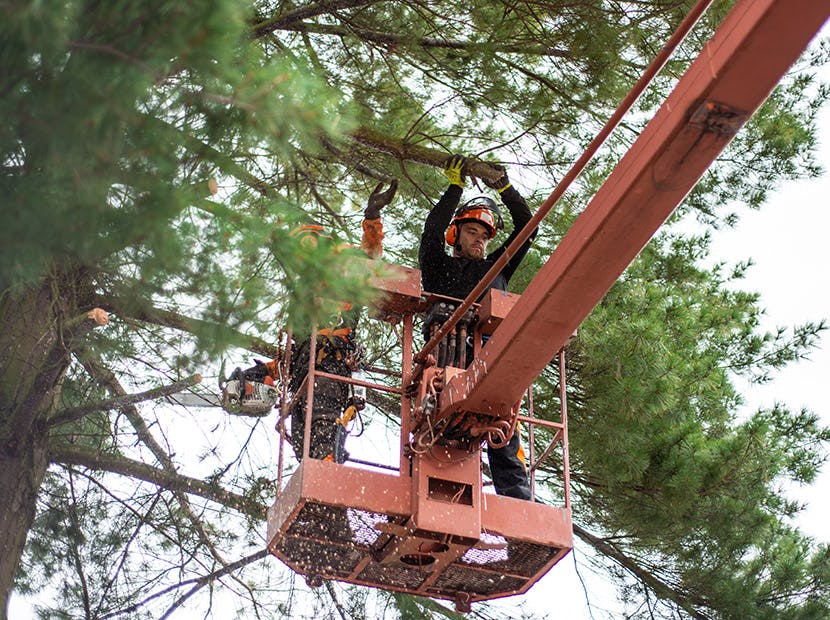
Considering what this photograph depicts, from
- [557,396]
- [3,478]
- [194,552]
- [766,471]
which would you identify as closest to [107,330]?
[3,478]

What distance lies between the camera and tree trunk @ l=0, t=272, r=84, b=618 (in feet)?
23.5

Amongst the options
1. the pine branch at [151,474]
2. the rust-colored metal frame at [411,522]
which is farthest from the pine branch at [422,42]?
the pine branch at [151,474]

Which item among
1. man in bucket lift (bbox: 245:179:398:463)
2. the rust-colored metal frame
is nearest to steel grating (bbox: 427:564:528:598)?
the rust-colored metal frame

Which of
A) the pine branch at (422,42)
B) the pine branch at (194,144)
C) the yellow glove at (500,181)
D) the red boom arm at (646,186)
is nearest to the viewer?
the pine branch at (194,144)

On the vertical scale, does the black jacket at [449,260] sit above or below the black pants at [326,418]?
above

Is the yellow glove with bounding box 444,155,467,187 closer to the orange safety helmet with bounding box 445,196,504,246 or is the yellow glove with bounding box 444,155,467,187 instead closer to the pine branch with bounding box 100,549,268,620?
the orange safety helmet with bounding box 445,196,504,246

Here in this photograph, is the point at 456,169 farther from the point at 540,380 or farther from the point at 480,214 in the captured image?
the point at 540,380

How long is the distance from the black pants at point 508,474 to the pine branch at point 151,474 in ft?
8.60

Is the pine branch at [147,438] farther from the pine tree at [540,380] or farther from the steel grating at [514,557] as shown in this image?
the steel grating at [514,557]

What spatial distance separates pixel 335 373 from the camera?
21.7ft

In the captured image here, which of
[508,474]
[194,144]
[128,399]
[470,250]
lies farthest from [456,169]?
[194,144]

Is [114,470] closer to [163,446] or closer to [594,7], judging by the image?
[163,446]

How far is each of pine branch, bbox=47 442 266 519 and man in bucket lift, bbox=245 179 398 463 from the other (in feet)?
5.71

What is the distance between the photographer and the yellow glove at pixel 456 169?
6.59m
